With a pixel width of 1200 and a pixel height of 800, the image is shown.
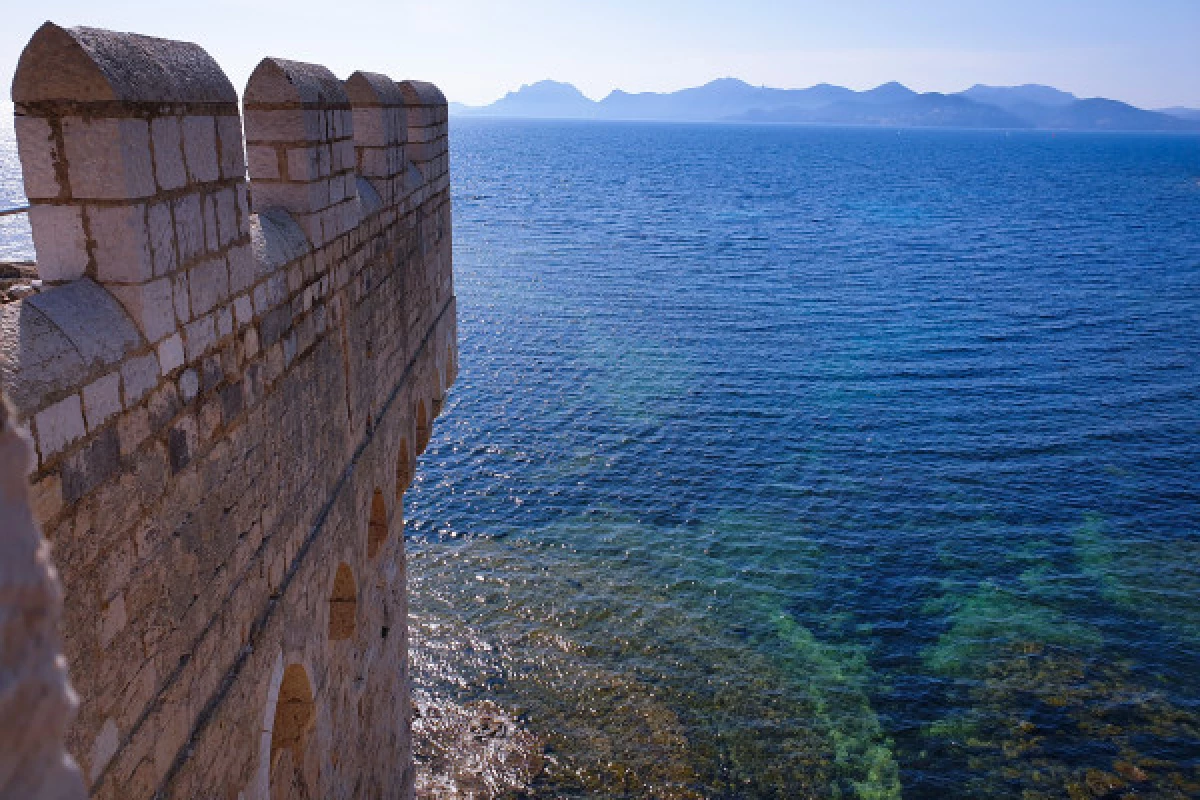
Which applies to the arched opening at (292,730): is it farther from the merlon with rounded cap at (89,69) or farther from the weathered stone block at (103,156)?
the merlon with rounded cap at (89,69)

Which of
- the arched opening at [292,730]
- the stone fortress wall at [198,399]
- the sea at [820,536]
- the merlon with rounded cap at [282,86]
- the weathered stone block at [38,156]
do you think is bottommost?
the sea at [820,536]

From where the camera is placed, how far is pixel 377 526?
8664mm

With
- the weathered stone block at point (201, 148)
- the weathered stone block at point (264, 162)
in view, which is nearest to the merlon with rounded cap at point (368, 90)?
the weathered stone block at point (264, 162)

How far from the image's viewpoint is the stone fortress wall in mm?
3369

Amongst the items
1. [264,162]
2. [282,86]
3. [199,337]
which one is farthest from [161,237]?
[264,162]

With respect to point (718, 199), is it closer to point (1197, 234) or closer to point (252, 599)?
point (1197, 234)

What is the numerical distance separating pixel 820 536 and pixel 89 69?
1918 centimetres

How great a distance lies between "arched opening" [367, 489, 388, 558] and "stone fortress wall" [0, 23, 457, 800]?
2.26ft

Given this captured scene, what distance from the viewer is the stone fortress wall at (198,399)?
3.37m

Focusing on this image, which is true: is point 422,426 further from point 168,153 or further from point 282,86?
point 168,153

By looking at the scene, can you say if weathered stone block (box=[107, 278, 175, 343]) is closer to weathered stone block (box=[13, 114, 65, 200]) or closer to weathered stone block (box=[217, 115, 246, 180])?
weathered stone block (box=[13, 114, 65, 200])

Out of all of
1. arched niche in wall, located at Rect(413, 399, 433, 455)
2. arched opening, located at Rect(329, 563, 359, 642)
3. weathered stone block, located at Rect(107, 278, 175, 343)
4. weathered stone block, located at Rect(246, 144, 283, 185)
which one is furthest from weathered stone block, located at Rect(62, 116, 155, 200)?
arched niche in wall, located at Rect(413, 399, 433, 455)

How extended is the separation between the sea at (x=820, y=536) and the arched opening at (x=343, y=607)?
16.7 ft

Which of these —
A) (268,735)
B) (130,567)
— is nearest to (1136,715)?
(268,735)
